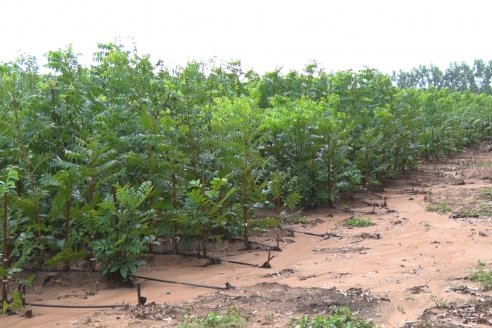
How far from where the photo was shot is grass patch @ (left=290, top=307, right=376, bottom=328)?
400cm

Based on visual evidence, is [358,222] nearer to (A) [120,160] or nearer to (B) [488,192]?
(B) [488,192]

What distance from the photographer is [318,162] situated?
9328 millimetres

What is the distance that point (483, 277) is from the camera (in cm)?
513

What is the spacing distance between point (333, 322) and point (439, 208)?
590 centimetres

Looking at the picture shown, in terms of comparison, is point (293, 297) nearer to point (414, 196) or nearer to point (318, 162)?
point (318, 162)

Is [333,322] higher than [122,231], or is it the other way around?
[122,231]

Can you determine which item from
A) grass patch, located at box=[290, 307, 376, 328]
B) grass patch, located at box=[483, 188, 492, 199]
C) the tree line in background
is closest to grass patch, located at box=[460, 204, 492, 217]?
grass patch, located at box=[483, 188, 492, 199]

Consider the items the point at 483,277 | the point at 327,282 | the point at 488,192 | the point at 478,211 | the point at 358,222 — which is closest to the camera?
the point at 483,277

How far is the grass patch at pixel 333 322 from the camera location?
158 inches

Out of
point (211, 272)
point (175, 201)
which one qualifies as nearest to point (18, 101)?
point (175, 201)

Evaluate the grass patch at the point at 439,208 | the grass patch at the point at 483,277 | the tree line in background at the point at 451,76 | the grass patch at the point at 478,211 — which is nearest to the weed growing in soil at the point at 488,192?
the grass patch at the point at 478,211

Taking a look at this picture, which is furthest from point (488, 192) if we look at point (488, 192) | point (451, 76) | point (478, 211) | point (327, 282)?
point (451, 76)

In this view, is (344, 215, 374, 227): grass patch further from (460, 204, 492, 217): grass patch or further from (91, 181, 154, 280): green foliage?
(91, 181, 154, 280): green foliage

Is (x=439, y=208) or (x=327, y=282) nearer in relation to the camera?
(x=327, y=282)
